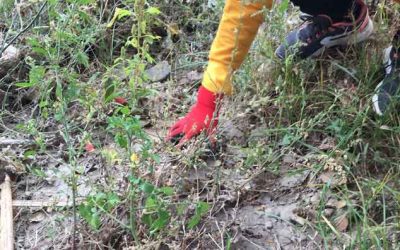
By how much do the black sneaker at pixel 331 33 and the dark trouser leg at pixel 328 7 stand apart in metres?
0.02

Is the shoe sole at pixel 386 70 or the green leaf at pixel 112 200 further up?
the shoe sole at pixel 386 70

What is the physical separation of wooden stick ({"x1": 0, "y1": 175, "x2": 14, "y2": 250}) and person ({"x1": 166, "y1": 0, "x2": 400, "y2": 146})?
49 centimetres

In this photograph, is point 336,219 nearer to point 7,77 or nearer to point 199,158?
point 199,158

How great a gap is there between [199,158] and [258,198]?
205mm

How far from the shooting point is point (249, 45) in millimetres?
1927

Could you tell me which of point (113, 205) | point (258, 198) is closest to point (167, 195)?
point (113, 205)

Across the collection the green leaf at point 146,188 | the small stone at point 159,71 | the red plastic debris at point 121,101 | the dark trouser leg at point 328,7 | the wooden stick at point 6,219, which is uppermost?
the dark trouser leg at point 328,7

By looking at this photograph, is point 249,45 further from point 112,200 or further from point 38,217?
point 38,217

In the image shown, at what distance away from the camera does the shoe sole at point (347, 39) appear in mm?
2189

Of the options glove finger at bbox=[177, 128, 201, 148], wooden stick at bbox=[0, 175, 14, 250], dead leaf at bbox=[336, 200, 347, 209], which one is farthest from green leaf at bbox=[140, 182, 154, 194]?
dead leaf at bbox=[336, 200, 347, 209]

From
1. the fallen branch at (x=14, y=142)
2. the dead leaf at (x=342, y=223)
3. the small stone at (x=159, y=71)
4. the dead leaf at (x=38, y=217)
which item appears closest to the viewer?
the dead leaf at (x=342, y=223)

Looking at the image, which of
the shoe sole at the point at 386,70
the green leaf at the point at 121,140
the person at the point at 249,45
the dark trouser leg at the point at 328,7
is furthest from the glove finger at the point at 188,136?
the dark trouser leg at the point at 328,7

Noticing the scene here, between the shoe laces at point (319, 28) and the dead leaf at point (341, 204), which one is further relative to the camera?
the shoe laces at point (319, 28)

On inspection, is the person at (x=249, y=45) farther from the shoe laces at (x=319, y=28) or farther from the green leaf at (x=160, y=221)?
the green leaf at (x=160, y=221)
